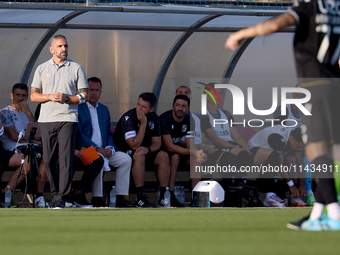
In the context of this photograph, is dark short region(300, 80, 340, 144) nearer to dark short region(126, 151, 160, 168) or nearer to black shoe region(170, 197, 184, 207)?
black shoe region(170, 197, 184, 207)

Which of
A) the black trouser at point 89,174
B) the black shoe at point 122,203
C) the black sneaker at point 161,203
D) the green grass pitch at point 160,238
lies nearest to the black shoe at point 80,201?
the black trouser at point 89,174

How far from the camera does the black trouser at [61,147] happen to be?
18.9 feet

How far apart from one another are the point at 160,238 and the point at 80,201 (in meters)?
3.87

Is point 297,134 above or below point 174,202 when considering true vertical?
above

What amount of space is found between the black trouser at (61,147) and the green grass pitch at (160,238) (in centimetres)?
160

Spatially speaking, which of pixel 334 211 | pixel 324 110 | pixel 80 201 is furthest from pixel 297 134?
pixel 334 211

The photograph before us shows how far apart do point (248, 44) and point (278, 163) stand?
2.64 meters

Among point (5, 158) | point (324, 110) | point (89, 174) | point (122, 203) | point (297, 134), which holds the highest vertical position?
point (297, 134)

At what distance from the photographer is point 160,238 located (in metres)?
2.96

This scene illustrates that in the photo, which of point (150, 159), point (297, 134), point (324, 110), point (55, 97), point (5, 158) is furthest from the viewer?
point (297, 134)

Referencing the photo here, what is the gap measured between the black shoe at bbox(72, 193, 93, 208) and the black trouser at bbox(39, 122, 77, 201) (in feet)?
2.45

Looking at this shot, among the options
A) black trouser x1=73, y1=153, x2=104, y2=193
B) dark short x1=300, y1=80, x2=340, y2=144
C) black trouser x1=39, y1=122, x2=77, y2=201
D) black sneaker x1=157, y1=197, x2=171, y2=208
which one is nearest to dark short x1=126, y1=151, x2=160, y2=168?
black sneaker x1=157, y1=197, x2=171, y2=208

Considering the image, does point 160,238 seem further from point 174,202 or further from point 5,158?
point 5,158

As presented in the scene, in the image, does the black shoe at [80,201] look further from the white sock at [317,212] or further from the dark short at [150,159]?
the white sock at [317,212]
